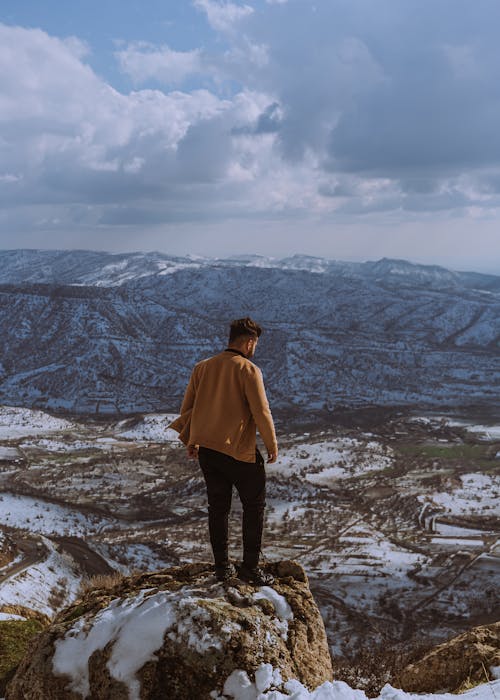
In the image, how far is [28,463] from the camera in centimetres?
5750

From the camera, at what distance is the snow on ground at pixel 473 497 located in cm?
4297

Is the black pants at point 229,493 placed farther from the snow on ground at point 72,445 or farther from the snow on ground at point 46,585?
the snow on ground at point 72,445

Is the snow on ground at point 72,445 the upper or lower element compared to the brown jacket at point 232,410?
lower

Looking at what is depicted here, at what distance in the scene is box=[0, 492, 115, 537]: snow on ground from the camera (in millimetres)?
36722

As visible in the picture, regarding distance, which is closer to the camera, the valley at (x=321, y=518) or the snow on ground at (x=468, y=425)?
the valley at (x=321, y=518)

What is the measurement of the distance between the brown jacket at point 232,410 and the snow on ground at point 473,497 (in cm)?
4189

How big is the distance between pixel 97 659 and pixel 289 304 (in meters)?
164

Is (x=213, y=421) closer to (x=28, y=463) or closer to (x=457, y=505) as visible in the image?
(x=457, y=505)

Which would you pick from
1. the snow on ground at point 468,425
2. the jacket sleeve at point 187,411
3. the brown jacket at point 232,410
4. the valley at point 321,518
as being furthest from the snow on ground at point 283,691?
the snow on ground at point 468,425

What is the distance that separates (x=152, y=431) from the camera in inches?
2825

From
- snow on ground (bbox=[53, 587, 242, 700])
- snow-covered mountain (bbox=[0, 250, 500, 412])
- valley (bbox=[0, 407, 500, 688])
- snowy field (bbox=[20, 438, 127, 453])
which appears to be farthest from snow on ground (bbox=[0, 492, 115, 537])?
snow-covered mountain (bbox=[0, 250, 500, 412])

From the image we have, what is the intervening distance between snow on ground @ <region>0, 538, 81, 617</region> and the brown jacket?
62.5 feet

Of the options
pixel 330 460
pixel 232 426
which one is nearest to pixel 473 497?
pixel 330 460

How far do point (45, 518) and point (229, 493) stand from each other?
122ft
